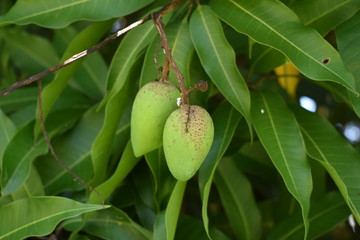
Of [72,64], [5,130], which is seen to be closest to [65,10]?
[72,64]

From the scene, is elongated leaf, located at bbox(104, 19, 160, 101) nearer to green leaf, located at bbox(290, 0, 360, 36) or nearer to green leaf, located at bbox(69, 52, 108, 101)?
green leaf, located at bbox(290, 0, 360, 36)

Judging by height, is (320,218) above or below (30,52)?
below

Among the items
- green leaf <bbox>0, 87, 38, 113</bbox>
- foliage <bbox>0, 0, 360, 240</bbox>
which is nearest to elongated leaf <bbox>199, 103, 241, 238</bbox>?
foliage <bbox>0, 0, 360, 240</bbox>

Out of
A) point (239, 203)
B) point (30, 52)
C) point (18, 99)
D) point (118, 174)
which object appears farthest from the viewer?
point (30, 52)

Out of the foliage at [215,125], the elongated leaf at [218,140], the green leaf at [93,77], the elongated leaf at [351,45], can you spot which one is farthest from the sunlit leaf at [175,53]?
the green leaf at [93,77]

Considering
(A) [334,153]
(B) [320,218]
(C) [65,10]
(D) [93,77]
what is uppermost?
(C) [65,10]

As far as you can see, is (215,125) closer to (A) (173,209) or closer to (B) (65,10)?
(A) (173,209)

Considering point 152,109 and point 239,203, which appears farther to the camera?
point 239,203

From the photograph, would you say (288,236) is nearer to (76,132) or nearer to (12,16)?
(76,132)
